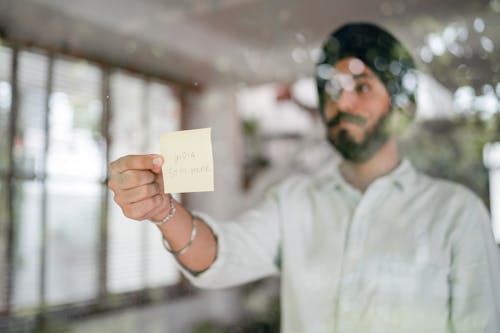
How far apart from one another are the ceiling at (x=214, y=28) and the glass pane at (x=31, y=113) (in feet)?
0.24

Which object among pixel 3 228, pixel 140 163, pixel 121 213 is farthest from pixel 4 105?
pixel 140 163

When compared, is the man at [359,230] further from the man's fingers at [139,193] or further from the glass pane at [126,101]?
the glass pane at [126,101]

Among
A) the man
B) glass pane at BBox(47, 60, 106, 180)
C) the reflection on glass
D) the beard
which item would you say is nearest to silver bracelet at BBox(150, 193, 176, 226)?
the man

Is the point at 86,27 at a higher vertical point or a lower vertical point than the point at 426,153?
higher

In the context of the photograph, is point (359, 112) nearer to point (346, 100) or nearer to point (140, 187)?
point (346, 100)

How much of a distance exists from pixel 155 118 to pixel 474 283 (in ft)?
2.12

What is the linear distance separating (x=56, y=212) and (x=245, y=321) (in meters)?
0.70

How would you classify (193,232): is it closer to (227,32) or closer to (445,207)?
(445,207)

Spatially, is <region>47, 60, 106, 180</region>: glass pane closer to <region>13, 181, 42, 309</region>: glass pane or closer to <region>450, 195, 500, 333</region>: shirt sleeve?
<region>13, 181, 42, 309</region>: glass pane

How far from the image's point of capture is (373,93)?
624mm

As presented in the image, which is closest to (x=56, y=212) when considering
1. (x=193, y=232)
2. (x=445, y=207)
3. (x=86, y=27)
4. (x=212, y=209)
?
(x=86, y=27)

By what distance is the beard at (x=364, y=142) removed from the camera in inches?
24.7

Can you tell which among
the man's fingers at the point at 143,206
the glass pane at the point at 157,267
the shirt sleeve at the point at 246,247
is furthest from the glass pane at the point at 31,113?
the man's fingers at the point at 143,206

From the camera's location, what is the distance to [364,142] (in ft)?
2.06
